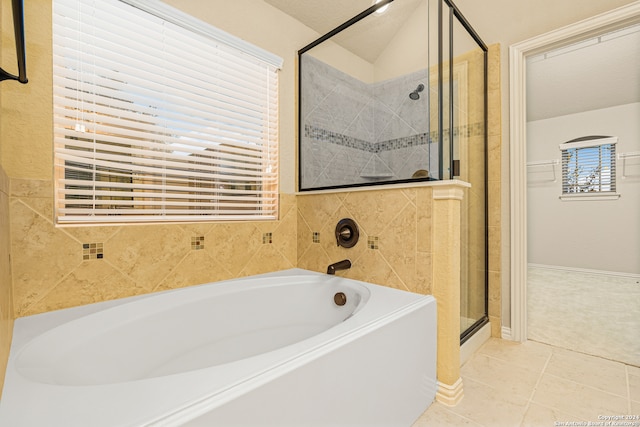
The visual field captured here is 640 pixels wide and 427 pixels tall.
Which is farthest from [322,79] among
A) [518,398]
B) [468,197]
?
[518,398]

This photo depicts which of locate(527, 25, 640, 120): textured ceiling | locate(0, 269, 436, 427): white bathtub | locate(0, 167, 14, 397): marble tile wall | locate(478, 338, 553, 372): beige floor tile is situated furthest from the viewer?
locate(527, 25, 640, 120): textured ceiling

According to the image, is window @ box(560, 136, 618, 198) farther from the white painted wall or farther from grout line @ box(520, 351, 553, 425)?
grout line @ box(520, 351, 553, 425)

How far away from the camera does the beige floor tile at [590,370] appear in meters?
1.41

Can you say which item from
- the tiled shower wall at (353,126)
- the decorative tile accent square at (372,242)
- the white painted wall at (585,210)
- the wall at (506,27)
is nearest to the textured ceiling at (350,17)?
the tiled shower wall at (353,126)

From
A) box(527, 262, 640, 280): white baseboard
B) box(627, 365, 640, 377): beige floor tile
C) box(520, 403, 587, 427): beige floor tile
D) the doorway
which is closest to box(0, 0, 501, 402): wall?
the doorway

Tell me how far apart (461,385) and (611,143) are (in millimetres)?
4215

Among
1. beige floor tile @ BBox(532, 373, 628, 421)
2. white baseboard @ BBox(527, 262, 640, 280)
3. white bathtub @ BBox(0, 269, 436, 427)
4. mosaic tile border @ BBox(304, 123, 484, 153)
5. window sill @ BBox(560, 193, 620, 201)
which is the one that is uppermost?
mosaic tile border @ BBox(304, 123, 484, 153)

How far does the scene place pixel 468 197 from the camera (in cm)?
168

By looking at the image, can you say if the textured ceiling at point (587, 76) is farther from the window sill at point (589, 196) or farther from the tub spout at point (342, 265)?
the tub spout at point (342, 265)

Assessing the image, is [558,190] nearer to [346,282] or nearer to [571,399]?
[571,399]

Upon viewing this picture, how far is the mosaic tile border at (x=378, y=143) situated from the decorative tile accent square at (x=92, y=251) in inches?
56.1

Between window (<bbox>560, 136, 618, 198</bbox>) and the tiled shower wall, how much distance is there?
11.3 feet

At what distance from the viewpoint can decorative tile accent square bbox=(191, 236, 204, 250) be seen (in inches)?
61.7

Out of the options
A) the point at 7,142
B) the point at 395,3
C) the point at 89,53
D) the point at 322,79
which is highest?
the point at 395,3
